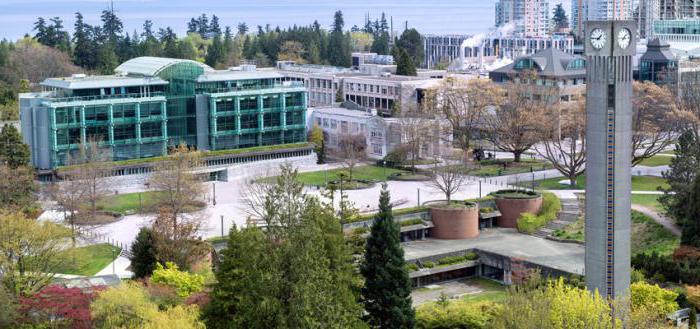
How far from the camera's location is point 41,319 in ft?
109

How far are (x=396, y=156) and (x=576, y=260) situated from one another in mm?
23087

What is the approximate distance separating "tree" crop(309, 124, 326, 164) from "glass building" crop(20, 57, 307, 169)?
1307 millimetres

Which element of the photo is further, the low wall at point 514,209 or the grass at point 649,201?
the low wall at point 514,209

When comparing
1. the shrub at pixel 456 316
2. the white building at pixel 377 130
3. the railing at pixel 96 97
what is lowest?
the shrub at pixel 456 316

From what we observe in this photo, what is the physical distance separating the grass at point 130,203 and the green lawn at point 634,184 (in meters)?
19.0

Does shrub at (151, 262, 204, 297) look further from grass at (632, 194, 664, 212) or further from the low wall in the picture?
grass at (632, 194, 664, 212)

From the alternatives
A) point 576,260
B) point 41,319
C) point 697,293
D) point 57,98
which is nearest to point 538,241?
point 576,260

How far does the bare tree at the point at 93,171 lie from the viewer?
52312 mm

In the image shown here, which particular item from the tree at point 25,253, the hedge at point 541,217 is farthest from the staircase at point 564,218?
the tree at point 25,253

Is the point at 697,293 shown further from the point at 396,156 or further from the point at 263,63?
the point at 263,63

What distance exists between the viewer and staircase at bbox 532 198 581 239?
2035 inches

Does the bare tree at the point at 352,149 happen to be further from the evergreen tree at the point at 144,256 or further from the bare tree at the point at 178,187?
the evergreen tree at the point at 144,256

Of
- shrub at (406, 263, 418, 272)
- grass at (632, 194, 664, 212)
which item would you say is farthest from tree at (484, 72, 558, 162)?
shrub at (406, 263, 418, 272)

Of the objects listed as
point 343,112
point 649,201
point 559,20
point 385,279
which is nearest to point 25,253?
point 385,279
